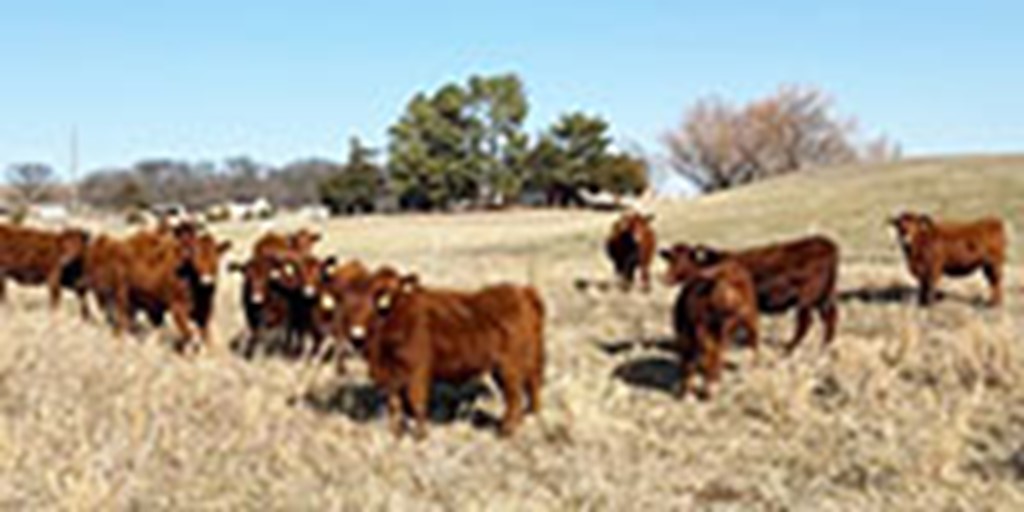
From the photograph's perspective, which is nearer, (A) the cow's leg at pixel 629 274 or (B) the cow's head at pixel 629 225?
(A) the cow's leg at pixel 629 274

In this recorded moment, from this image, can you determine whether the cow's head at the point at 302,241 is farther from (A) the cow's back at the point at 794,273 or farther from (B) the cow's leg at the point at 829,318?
(B) the cow's leg at the point at 829,318

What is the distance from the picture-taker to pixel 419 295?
9805 millimetres

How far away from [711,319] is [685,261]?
6.27 feet

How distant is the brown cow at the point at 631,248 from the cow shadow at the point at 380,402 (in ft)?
21.3

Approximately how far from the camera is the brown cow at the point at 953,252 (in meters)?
15.1

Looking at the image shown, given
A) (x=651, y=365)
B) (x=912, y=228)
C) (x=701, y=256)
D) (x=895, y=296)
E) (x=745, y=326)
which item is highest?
(x=912, y=228)

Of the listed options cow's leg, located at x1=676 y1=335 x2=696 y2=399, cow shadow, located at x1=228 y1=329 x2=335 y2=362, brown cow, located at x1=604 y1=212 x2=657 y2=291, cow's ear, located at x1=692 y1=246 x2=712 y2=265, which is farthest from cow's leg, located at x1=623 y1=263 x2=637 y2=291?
cow's leg, located at x1=676 y1=335 x2=696 y2=399

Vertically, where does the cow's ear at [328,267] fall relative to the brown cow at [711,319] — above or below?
above

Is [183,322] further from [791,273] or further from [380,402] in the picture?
[791,273]

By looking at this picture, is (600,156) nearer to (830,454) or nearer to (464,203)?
(464,203)

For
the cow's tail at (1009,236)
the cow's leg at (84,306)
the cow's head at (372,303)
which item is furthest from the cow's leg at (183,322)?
the cow's tail at (1009,236)

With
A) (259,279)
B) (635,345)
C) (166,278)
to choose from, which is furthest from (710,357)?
(166,278)

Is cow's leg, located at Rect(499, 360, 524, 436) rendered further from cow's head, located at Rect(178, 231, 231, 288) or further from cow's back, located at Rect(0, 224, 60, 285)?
cow's back, located at Rect(0, 224, 60, 285)

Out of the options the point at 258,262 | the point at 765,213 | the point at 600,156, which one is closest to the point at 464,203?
the point at 600,156
